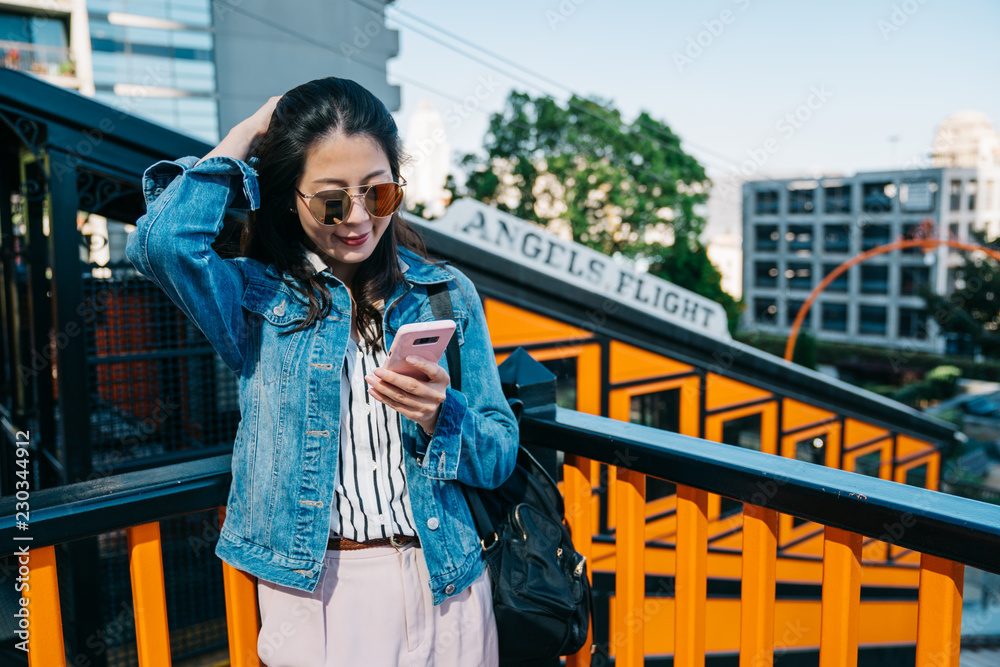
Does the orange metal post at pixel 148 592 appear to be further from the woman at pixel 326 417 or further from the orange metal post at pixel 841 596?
the orange metal post at pixel 841 596

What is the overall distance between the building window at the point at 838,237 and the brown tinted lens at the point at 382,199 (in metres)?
56.5

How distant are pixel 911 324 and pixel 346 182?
55.5 metres

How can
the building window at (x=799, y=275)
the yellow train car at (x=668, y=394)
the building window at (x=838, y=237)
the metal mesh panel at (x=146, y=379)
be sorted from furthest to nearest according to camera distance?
the building window at (x=799, y=275) → the building window at (x=838, y=237) → the yellow train car at (x=668, y=394) → the metal mesh panel at (x=146, y=379)

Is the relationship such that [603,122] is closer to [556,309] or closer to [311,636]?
[556,309]

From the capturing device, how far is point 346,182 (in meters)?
1.35

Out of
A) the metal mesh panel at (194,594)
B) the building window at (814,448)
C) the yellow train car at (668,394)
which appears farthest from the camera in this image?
the building window at (814,448)

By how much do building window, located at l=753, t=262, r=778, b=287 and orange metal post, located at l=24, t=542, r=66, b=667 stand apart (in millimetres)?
57413

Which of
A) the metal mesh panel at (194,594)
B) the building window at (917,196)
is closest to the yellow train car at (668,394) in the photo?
the metal mesh panel at (194,594)

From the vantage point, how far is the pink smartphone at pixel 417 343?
1.11 meters

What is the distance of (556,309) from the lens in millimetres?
6102

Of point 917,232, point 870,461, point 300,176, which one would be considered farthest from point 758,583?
point 917,232

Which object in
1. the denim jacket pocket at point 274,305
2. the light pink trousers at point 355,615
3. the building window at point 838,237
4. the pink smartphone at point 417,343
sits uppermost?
the building window at point 838,237

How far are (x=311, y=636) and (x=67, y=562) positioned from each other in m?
2.86

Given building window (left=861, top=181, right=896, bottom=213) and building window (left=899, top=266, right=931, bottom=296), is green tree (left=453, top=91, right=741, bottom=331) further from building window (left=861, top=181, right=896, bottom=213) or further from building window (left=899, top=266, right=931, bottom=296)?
building window (left=861, top=181, right=896, bottom=213)
